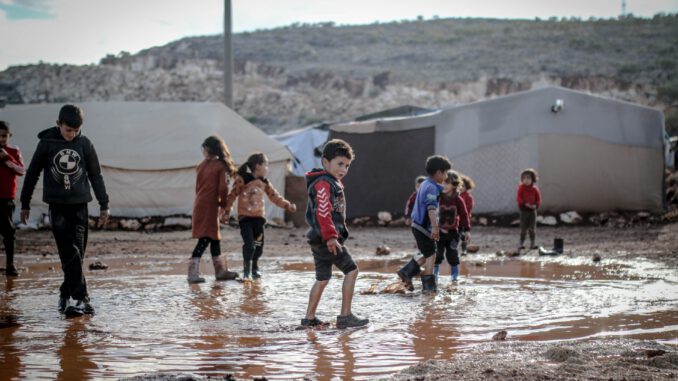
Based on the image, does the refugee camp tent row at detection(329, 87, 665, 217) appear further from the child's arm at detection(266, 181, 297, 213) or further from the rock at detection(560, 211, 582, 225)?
the child's arm at detection(266, 181, 297, 213)

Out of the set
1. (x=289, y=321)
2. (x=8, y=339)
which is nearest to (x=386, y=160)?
(x=289, y=321)

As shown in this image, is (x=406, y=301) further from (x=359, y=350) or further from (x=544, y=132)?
(x=544, y=132)

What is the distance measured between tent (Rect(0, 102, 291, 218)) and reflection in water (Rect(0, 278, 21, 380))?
9.76m

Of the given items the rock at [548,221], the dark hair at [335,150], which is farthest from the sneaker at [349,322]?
the rock at [548,221]

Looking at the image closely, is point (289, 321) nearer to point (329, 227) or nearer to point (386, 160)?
point (329, 227)

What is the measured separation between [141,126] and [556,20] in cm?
5076

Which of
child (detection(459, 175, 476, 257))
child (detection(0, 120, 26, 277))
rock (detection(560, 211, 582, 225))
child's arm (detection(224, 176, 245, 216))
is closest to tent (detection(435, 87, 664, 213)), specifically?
rock (detection(560, 211, 582, 225))

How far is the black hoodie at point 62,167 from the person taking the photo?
6.41m

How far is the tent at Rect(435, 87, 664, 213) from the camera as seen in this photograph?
17.7m

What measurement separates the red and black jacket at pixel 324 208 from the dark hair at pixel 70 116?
1.94 metres

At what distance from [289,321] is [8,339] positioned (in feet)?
6.37

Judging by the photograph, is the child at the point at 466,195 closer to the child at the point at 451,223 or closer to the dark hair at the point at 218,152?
the child at the point at 451,223

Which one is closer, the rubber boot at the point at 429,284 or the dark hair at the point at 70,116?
the dark hair at the point at 70,116

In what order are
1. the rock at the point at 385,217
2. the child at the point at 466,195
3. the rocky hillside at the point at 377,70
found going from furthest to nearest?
the rocky hillside at the point at 377,70
the rock at the point at 385,217
the child at the point at 466,195
